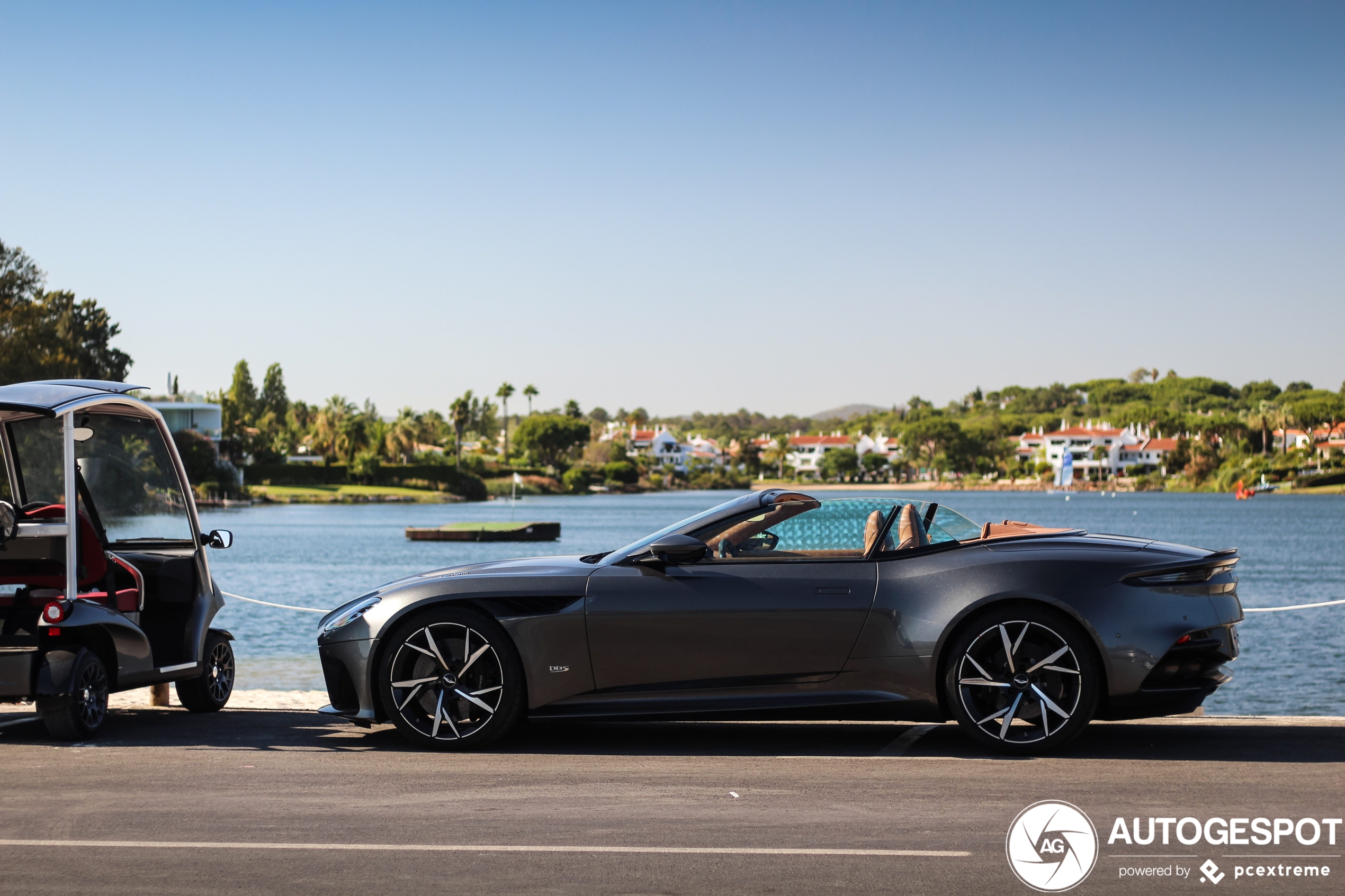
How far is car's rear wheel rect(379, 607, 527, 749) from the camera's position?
21.7ft

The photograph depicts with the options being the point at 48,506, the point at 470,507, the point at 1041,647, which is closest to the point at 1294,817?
the point at 1041,647

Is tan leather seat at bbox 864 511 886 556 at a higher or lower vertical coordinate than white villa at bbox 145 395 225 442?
lower

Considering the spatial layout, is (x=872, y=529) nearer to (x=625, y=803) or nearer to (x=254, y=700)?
(x=625, y=803)

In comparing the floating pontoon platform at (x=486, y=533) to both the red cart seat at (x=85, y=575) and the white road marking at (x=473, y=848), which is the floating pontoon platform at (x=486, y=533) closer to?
the red cart seat at (x=85, y=575)

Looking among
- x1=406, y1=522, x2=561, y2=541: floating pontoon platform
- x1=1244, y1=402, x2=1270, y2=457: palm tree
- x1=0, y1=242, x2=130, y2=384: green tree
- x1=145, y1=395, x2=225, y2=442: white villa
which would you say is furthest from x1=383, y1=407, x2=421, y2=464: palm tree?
x1=1244, y1=402, x2=1270, y2=457: palm tree

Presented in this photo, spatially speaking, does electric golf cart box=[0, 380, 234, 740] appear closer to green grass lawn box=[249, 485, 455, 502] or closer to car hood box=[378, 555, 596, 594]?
car hood box=[378, 555, 596, 594]

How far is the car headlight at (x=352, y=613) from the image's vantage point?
6.79 m

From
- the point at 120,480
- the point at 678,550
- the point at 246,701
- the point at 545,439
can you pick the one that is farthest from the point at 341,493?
the point at 678,550

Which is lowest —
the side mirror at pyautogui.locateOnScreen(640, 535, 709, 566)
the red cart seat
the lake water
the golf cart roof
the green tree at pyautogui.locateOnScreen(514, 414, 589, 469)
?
the lake water

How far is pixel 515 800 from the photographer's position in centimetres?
550

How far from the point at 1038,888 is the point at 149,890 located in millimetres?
3003

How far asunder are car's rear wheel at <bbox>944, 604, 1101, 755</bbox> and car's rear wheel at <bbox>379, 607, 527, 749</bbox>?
91.1 inches

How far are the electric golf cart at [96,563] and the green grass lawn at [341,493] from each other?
135m

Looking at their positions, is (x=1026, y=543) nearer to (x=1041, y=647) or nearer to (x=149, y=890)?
(x=1041, y=647)
